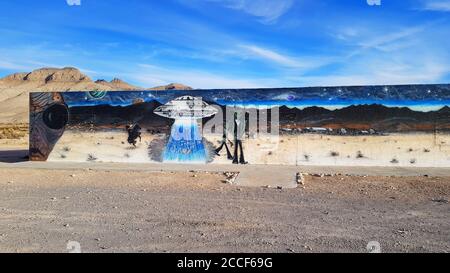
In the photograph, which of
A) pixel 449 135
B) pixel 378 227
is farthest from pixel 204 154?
pixel 378 227

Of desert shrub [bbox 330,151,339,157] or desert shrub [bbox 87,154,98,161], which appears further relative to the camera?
desert shrub [bbox 87,154,98,161]

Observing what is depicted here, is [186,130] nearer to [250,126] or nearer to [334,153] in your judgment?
[250,126]

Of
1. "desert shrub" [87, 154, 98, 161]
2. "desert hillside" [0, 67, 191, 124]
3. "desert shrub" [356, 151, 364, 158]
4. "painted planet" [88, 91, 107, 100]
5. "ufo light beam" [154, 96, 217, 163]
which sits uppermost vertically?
"desert hillside" [0, 67, 191, 124]

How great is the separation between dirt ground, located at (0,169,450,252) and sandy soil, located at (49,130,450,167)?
3164mm

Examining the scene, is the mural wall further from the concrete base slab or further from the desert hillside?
the desert hillside

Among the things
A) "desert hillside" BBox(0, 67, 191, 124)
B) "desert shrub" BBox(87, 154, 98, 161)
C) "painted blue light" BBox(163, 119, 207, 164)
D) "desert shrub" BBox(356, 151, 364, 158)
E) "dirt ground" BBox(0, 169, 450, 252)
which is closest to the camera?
"dirt ground" BBox(0, 169, 450, 252)

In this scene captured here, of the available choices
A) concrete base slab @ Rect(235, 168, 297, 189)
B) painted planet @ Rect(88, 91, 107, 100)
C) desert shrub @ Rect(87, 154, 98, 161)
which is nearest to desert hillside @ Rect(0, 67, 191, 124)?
painted planet @ Rect(88, 91, 107, 100)

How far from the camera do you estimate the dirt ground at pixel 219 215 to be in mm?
6730

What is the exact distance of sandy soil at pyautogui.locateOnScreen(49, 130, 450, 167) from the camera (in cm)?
1664

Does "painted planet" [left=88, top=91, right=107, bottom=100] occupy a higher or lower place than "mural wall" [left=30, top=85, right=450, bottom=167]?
higher

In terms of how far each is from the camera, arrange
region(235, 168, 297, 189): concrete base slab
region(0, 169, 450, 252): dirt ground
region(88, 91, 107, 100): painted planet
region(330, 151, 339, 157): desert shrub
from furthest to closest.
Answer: region(88, 91, 107, 100): painted planet, region(330, 151, 339, 157): desert shrub, region(235, 168, 297, 189): concrete base slab, region(0, 169, 450, 252): dirt ground

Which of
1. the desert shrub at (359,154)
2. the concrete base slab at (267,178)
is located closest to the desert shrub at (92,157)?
the concrete base slab at (267,178)

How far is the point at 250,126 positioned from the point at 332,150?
3.07 m
